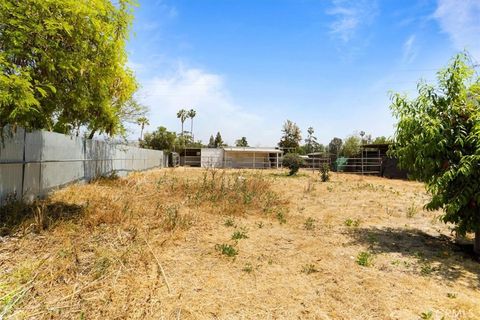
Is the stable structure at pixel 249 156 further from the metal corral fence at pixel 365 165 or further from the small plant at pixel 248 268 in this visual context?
the small plant at pixel 248 268

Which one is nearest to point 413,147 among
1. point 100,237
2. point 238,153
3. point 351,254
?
point 351,254

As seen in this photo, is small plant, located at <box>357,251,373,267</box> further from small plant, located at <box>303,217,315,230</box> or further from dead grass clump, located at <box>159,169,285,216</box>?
dead grass clump, located at <box>159,169,285,216</box>

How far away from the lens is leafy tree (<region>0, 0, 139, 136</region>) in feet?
18.6

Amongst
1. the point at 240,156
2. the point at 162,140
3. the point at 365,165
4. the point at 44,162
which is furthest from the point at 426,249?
the point at 162,140

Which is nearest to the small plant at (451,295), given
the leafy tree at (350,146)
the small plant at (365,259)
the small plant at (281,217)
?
the small plant at (365,259)

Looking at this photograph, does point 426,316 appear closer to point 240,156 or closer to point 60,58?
point 60,58

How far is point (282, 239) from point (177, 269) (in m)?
3.04

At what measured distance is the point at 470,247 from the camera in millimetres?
7996

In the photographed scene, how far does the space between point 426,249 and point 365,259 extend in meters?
2.20

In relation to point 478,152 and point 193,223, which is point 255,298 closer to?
point 193,223

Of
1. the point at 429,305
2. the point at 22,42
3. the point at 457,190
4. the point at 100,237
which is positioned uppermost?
the point at 22,42

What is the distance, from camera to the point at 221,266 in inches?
229

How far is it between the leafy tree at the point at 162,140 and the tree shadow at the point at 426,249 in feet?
141

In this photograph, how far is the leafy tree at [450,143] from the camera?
694 centimetres
